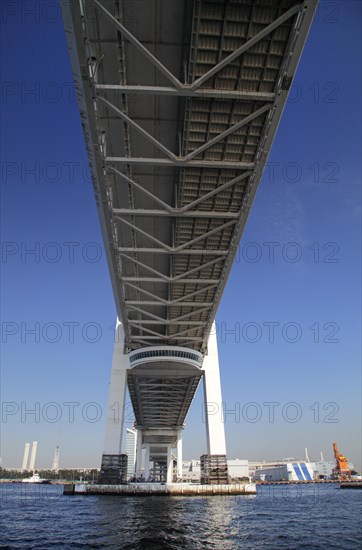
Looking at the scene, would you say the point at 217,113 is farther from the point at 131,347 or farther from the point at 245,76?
the point at 131,347

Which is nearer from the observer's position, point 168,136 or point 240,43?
point 240,43

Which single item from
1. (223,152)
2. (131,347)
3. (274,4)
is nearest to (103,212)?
(223,152)

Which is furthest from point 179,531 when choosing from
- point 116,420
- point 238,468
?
point 238,468

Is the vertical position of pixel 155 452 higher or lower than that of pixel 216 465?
higher

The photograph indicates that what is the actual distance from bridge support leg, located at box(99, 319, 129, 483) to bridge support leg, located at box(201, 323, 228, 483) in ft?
30.3

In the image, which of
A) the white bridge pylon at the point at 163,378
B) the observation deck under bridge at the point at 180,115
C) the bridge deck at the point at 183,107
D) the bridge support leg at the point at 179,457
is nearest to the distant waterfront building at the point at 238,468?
the bridge support leg at the point at 179,457

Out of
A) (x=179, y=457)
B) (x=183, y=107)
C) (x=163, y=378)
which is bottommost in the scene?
(x=179, y=457)

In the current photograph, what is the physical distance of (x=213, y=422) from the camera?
49469 millimetres

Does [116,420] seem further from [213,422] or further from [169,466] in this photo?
[169,466]

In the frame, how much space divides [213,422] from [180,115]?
118 ft

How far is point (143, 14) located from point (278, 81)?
22.8 feet

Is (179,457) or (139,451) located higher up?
(139,451)

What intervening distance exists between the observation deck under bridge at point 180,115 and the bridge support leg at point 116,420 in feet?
44.0

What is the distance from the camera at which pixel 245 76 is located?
2150 centimetres
